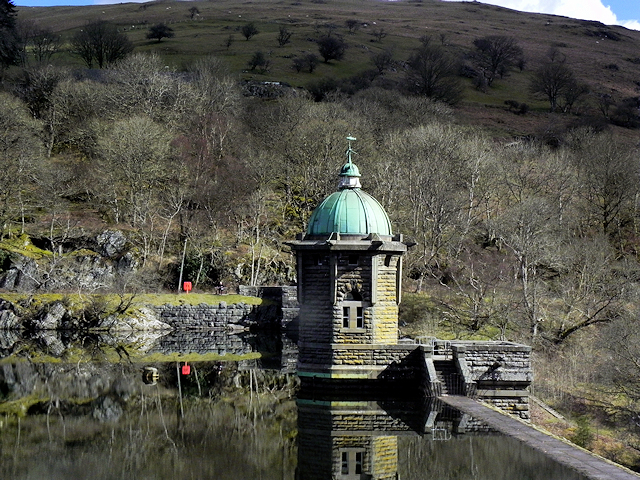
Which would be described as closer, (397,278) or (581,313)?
(397,278)

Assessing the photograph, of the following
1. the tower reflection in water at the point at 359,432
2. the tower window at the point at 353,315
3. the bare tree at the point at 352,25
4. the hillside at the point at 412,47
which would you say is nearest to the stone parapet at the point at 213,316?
the tower window at the point at 353,315

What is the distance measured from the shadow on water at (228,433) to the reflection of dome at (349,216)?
644 centimetres

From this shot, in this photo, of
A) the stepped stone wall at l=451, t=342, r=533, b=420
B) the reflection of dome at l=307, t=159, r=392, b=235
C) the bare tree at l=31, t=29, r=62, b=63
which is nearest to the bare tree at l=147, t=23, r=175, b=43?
the bare tree at l=31, t=29, r=62, b=63

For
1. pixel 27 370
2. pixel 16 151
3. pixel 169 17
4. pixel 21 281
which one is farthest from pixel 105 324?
pixel 169 17

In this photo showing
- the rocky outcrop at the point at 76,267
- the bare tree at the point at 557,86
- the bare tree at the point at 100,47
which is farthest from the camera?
the bare tree at the point at 557,86

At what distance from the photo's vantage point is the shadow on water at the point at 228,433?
21.0 metres

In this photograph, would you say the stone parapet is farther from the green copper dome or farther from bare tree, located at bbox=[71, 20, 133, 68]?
bare tree, located at bbox=[71, 20, 133, 68]

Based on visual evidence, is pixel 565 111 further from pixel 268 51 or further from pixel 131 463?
pixel 131 463

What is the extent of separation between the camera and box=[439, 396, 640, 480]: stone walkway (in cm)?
1873

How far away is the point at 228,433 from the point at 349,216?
10202 mm

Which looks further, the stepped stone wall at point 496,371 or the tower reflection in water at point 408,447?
the stepped stone wall at point 496,371

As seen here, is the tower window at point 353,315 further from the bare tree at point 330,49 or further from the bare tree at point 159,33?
the bare tree at point 159,33

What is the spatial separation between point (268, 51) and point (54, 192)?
287 feet

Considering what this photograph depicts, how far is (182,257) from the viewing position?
210 ft
